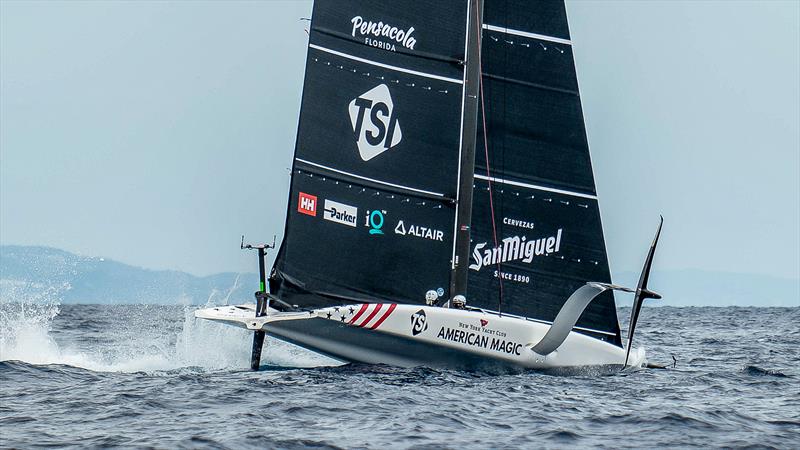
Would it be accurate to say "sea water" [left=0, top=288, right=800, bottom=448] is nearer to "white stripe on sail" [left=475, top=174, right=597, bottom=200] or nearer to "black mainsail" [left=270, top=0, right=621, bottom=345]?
"black mainsail" [left=270, top=0, right=621, bottom=345]

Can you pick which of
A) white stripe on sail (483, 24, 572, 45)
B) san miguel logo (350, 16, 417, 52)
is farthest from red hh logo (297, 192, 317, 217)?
white stripe on sail (483, 24, 572, 45)

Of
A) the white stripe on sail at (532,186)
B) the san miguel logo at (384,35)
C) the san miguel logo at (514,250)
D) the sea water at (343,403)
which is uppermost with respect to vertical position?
the san miguel logo at (384,35)

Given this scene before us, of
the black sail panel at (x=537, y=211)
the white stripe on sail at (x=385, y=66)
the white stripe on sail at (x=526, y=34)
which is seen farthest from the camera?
the white stripe on sail at (x=526, y=34)

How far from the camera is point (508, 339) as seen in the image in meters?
15.6

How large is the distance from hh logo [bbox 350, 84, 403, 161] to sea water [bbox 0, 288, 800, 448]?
3.25m

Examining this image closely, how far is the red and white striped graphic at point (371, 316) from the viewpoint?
601 inches

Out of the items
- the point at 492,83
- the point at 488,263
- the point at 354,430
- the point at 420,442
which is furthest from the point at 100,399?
the point at 492,83

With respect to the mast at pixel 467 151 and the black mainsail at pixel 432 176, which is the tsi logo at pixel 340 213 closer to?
the black mainsail at pixel 432 176

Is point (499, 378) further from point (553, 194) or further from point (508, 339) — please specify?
point (553, 194)

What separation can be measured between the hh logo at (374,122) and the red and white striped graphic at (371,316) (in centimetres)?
252

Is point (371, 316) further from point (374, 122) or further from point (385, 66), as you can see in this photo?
point (385, 66)

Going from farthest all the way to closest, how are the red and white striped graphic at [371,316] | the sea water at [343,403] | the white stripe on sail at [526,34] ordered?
the white stripe on sail at [526,34] → the red and white striped graphic at [371,316] → the sea water at [343,403]

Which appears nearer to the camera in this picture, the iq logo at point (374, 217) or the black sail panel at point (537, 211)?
the iq logo at point (374, 217)

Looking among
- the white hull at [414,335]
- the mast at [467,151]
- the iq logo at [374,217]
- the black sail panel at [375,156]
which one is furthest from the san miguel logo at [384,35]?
the white hull at [414,335]
